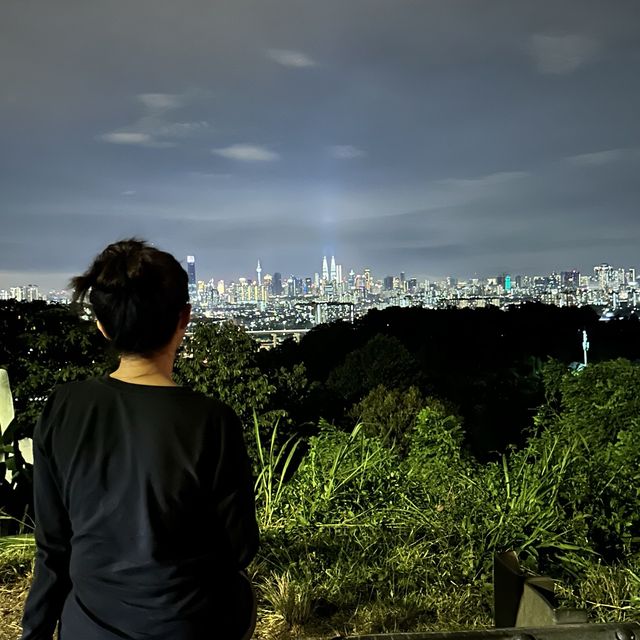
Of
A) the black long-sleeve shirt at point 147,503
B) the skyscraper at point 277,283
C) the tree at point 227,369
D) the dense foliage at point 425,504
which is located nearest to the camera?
the black long-sleeve shirt at point 147,503

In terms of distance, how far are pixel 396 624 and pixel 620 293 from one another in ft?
105

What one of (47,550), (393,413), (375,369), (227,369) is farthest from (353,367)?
(47,550)

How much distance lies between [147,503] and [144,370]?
0.25 m

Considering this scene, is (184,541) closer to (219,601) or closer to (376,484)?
(219,601)

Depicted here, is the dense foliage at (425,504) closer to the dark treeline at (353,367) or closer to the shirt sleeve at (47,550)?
the dark treeline at (353,367)

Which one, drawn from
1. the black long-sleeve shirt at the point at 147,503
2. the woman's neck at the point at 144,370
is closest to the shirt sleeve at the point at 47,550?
the black long-sleeve shirt at the point at 147,503

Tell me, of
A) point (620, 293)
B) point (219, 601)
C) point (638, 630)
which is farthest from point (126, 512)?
point (620, 293)

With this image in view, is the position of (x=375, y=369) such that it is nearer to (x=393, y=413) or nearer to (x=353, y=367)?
(x=353, y=367)

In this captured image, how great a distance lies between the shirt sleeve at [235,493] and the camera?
1.39 metres

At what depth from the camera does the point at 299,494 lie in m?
4.12

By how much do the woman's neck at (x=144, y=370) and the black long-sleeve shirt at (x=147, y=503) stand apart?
3cm

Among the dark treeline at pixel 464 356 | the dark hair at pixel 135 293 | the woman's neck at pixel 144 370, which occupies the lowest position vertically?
the dark treeline at pixel 464 356

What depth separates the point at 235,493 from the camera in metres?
1.41

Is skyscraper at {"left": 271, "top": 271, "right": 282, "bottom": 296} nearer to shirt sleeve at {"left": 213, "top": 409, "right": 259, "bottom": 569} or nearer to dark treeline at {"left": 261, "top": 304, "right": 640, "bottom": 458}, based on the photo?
dark treeline at {"left": 261, "top": 304, "right": 640, "bottom": 458}
